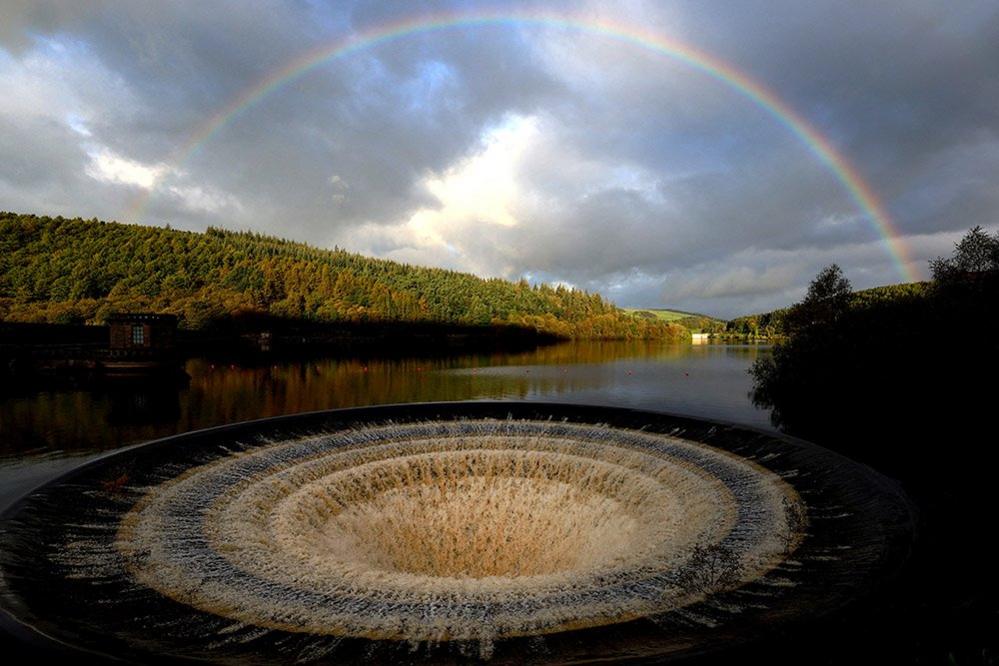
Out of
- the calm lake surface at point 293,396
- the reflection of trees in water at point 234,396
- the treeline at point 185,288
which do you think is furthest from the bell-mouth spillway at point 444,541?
the treeline at point 185,288

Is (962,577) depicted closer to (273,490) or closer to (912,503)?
(912,503)

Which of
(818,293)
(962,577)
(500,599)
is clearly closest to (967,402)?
(962,577)

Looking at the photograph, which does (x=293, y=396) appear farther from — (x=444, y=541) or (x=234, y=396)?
(x=444, y=541)

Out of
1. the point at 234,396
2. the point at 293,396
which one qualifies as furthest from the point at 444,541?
the point at 234,396

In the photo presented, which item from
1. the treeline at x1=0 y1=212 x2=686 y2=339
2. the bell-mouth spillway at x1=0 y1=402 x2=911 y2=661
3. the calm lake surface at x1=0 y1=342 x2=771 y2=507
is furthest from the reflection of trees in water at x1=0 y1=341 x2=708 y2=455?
the treeline at x1=0 y1=212 x2=686 y2=339

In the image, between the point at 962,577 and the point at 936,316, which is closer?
the point at 962,577

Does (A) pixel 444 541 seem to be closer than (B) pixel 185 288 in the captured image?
Yes
